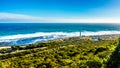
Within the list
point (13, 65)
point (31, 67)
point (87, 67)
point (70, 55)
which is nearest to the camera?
point (87, 67)

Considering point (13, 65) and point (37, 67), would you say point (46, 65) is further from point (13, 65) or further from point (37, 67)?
point (13, 65)

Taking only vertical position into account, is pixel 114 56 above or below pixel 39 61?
above

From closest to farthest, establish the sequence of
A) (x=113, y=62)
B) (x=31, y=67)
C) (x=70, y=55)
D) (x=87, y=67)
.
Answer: (x=113, y=62) < (x=87, y=67) < (x=31, y=67) < (x=70, y=55)

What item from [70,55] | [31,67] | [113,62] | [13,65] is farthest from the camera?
[70,55]

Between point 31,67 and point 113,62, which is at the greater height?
point 113,62

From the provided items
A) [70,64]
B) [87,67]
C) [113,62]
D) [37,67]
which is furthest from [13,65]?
[113,62]

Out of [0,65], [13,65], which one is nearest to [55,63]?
[13,65]

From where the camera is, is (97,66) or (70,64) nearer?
(97,66)

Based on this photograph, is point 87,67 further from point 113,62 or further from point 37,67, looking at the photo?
point 37,67

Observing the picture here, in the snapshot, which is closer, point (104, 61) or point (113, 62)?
point (113, 62)
